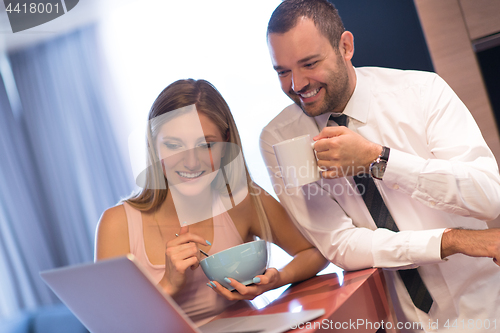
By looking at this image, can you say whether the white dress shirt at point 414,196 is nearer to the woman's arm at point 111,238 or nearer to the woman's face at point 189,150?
the woman's face at point 189,150

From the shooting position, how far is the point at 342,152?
822 mm

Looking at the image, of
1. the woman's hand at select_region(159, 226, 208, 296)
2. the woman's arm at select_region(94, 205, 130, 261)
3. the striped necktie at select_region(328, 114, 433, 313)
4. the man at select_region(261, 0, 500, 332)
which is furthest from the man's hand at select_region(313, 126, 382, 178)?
the woman's arm at select_region(94, 205, 130, 261)

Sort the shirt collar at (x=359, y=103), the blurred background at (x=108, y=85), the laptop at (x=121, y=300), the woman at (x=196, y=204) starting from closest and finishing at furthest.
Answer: the laptop at (x=121, y=300), the woman at (x=196, y=204), the shirt collar at (x=359, y=103), the blurred background at (x=108, y=85)

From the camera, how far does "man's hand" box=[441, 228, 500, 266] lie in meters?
0.73

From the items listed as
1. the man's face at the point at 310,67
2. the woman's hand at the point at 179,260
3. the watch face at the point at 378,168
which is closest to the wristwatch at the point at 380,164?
the watch face at the point at 378,168

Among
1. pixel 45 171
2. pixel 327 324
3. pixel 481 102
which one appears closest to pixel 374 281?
pixel 327 324

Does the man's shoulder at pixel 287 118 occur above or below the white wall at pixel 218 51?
below

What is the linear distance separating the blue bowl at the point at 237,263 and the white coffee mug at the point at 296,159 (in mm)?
159

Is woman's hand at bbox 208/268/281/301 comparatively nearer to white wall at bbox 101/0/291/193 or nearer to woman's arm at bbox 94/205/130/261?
woman's arm at bbox 94/205/130/261

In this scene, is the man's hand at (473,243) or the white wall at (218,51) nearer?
the man's hand at (473,243)

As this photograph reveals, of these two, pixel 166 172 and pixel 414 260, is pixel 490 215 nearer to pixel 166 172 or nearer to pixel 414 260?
pixel 414 260

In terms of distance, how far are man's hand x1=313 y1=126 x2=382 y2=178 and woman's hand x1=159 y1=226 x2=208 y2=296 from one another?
1.08ft

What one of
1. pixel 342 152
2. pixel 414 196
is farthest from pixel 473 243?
pixel 342 152

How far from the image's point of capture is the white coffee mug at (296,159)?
784mm
